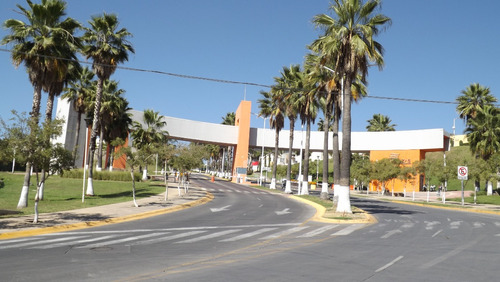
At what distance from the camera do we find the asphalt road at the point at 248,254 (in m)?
7.96

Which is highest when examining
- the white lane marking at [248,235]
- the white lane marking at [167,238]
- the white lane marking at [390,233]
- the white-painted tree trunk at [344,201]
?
the white-painted tree trunk at [344,201]

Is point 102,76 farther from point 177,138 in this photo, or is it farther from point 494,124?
point 494,124

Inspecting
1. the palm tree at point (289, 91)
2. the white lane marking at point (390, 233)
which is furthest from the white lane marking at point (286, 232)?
the palm tree at point (289, 91)

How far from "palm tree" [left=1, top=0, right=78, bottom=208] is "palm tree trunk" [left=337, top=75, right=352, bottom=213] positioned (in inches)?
632

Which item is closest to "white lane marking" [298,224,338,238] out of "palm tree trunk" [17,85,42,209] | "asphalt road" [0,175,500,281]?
"asphalt road" [0,175,500,281]

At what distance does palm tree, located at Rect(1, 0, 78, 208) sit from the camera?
72.0ft

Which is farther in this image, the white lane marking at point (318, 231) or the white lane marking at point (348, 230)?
the white lane marking at point (348, 230)

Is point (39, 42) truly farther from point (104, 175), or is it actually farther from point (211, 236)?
point (104, 175)

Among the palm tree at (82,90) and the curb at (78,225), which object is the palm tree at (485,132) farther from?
the palm tree at (82,90)

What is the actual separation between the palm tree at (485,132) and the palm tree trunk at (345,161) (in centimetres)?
3206

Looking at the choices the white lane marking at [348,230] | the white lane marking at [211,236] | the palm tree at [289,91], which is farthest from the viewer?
the palm tree at [289,91]

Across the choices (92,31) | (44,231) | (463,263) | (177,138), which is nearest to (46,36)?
→ (92,31)

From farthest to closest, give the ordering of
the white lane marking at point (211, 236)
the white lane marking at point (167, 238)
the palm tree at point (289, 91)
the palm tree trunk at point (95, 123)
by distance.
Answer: the palm tree at point (289, 91)
the palm tree trunk at point (95, 123)
the white lane marking at point (211, 236)
the white lane marking at point (167, 238)

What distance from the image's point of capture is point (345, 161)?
73.7 ft
